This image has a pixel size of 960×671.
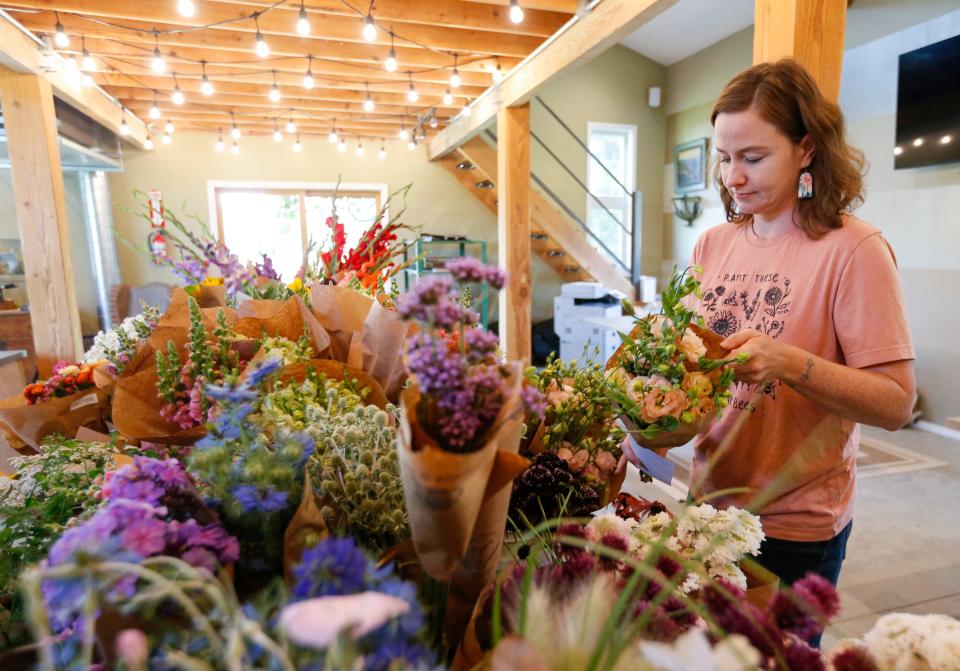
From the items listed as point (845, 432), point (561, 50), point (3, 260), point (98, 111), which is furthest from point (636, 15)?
point (3, 260)

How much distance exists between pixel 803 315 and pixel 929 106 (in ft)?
14.7

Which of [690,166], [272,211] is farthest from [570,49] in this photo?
[272,211]

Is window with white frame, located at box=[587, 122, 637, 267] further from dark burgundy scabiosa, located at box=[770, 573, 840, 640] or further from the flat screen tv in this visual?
dark burgundy scabiosa, located at box=[770, 573, 840, 640]

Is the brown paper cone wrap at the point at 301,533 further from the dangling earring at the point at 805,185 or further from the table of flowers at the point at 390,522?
the dangling earring at the point at 805,185

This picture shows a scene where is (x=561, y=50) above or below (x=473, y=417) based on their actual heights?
above

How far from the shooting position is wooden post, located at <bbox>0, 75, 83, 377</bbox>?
3365 mm

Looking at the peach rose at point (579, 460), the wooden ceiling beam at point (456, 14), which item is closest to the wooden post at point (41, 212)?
the wooden ceiling beam at point (456, 14)

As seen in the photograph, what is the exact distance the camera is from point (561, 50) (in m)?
3.41

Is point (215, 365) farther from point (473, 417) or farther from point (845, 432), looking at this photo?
point (845, 432)

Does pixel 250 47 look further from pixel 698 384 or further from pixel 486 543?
pixel 486 543

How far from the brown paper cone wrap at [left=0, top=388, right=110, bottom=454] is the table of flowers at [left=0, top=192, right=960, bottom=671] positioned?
0.50 ft

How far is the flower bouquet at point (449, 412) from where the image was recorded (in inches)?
14.4

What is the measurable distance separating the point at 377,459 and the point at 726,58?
7.70 m

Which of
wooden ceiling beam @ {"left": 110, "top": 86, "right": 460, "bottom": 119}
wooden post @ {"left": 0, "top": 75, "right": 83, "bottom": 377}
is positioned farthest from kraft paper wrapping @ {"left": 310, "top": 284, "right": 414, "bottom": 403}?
wooden ceiling beam @ {"left": 110, "top": 86, "right": 460, "bottom": 119}
